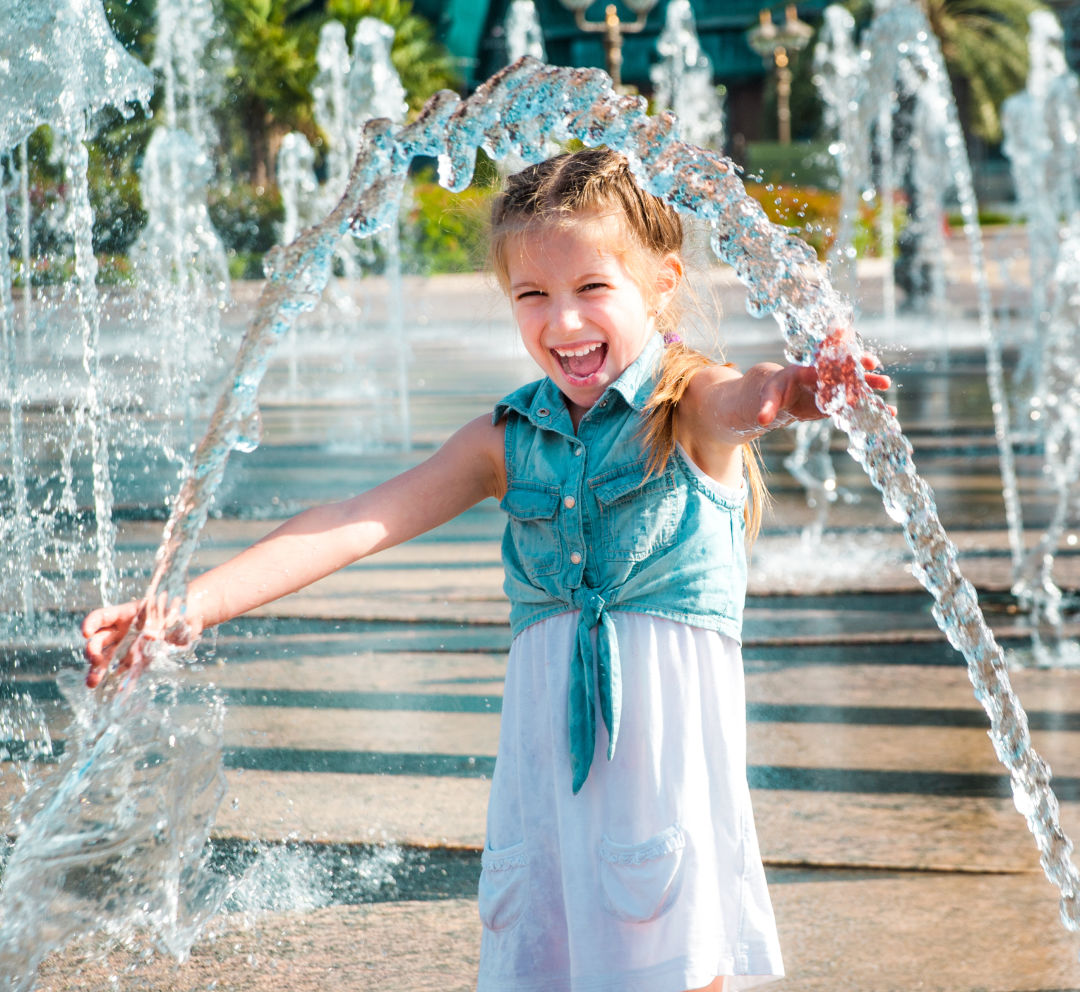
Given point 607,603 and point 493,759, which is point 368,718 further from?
point 607,603

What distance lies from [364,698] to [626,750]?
188 centimetres

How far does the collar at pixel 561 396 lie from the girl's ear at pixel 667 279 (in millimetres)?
51

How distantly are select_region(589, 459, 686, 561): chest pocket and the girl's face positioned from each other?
0.41 feet

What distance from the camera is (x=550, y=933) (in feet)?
5.39

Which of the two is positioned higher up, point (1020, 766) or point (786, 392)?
point (786, 392)

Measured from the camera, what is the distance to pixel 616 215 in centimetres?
173

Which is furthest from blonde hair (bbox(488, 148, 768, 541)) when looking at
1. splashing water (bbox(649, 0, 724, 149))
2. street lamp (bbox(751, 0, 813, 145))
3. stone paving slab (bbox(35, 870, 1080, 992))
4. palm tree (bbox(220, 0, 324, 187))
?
palm tree (bbox(220, 0, 324, 187))

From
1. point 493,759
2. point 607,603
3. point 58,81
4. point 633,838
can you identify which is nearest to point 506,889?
point 633,838

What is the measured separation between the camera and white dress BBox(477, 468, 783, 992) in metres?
1.59

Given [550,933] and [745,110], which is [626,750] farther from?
[745,110]

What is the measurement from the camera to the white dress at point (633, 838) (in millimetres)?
1590

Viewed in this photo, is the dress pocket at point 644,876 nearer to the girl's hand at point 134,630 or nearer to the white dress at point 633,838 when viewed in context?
the white dress at point 633,838

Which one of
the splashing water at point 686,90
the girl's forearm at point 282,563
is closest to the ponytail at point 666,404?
the girl's forearm at point 282,563

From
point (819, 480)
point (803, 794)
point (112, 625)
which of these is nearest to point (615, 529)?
point (112, 625)
